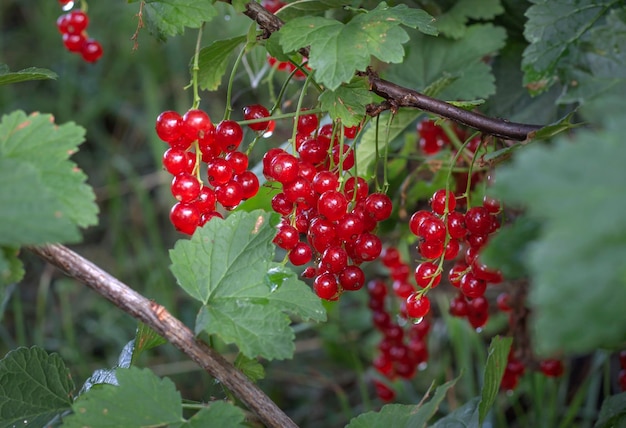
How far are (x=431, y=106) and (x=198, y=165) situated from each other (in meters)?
0.30

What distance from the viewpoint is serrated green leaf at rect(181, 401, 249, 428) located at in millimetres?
718

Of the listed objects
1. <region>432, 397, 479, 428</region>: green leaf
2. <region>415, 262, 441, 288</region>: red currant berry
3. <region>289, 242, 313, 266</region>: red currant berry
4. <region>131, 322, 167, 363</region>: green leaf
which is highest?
<region>289, 242, 313, 266</region>: red currant berry

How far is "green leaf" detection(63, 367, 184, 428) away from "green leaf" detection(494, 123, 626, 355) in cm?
44

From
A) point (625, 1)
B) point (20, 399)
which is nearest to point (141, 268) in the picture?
point (20, 399)

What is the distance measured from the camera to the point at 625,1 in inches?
35.3

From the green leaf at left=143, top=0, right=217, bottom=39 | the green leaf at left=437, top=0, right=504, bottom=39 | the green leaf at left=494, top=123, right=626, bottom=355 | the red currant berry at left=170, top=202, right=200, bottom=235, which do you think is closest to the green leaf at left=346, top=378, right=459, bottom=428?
the red currant berry at left=170, top=202, right=200, bottom=235

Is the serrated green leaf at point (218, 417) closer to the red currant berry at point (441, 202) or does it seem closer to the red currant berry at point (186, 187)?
the red currant berry at point (186, 187)

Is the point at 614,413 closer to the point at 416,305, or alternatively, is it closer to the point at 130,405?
the point at 416,305

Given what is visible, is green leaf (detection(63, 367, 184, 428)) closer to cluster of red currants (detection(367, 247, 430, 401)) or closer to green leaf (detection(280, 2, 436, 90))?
green leaf (detection(280, 2, 436, 90))

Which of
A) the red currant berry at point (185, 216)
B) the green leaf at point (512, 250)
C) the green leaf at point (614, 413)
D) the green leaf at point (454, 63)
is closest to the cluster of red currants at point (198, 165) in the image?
the red currant berry at point (185, 216)

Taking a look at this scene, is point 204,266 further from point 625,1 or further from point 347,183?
point 625,1

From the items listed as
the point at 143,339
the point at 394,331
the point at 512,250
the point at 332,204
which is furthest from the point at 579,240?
the point at 394,331

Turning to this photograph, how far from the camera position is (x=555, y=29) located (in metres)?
0.95

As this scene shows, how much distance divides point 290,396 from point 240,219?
4.59ft
